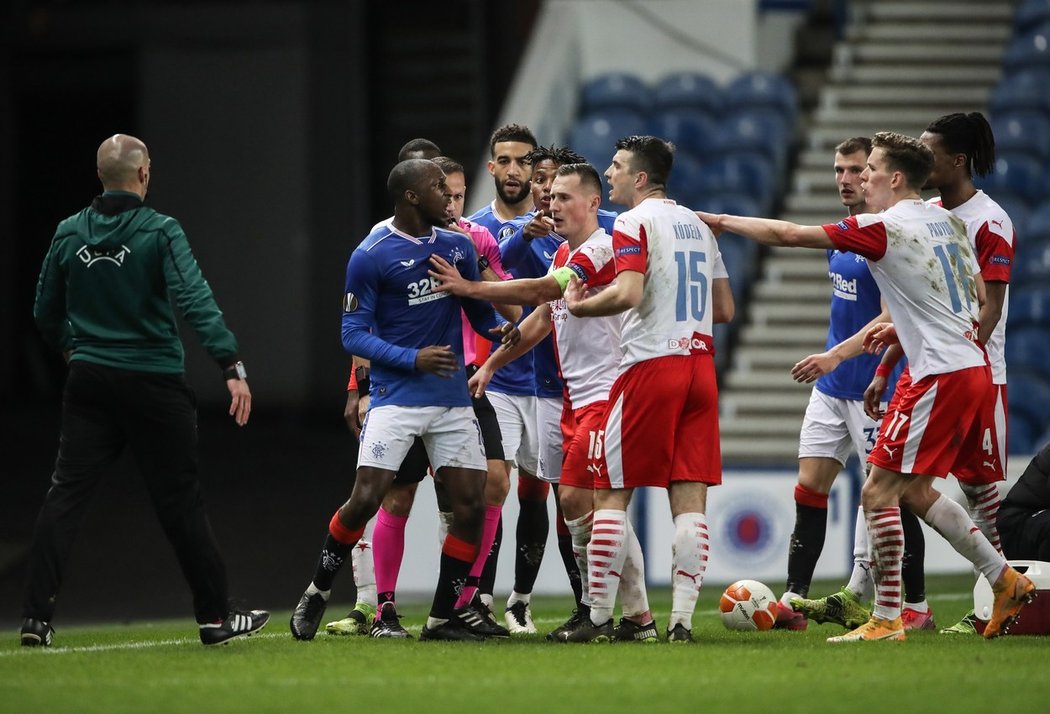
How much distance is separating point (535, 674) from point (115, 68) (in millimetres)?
19478

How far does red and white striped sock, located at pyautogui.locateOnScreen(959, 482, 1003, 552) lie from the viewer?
792cm

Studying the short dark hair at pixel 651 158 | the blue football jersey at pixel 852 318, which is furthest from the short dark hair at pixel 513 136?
the blue football jersey at pixel 852 318

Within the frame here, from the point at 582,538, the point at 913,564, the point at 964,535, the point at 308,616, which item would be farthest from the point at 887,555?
the point at 308,616

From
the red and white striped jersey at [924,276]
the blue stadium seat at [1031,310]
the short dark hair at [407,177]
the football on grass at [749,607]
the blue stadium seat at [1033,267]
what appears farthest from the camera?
the blue stadium seat at [1033,267]

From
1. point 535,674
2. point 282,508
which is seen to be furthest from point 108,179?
point 282,508

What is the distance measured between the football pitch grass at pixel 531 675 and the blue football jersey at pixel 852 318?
133 centimetres

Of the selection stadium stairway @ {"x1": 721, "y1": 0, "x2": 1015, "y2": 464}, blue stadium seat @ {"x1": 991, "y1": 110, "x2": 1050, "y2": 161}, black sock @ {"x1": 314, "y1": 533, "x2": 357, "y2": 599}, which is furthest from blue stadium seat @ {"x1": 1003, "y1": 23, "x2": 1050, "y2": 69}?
black sock @ {"x1": 314, "y1": 533, "x2": 357, "y2": 599}

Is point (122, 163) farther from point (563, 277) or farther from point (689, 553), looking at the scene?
point (689, 553)

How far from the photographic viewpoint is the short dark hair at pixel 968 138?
26.3 feet

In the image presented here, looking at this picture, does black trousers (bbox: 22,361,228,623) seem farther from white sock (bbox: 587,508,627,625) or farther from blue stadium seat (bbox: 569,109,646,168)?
blue stadium seat (bbox: 569,109,646,168)

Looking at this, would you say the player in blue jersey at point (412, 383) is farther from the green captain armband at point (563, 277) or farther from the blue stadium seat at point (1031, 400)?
the blue stadium seat at point (1031, 400)

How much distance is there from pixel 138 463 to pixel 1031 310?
9.36m

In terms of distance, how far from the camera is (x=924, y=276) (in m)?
7.16

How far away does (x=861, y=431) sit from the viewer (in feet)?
27.7
